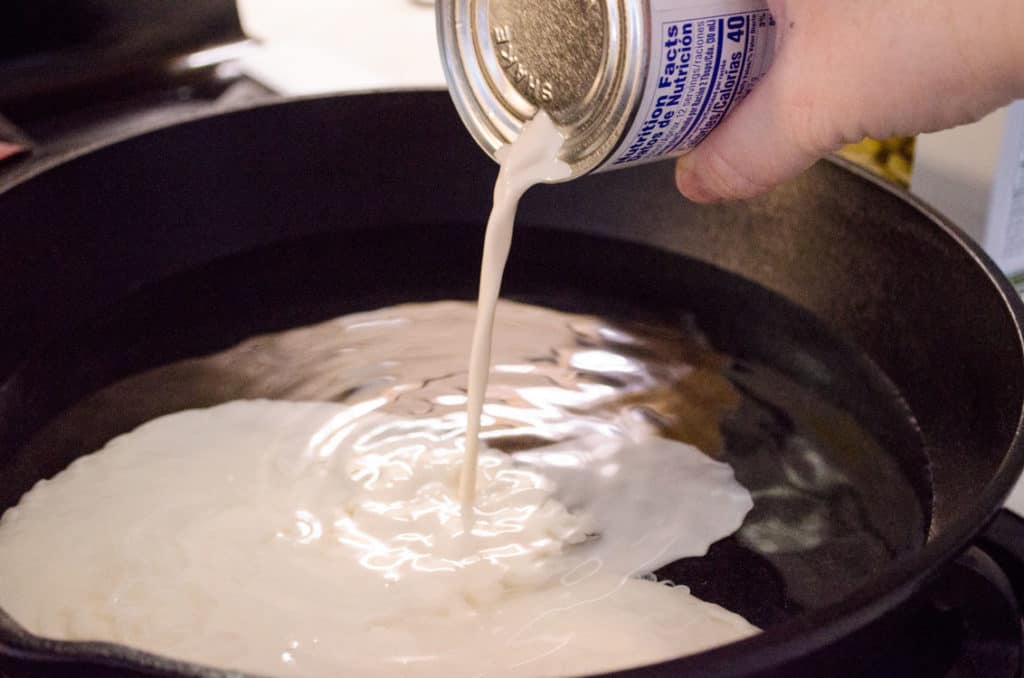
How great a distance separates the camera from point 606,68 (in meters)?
0.72

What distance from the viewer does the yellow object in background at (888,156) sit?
1117mm

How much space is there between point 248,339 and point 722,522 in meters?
0.53

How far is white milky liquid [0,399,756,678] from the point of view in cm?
75

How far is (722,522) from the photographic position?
2.87 ft

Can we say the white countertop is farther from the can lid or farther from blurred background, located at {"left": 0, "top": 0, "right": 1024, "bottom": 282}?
the can lid

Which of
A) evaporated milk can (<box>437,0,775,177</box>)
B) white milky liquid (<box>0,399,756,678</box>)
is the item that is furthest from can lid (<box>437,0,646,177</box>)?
white milky liquid (<box>0,399,756,678</box>)

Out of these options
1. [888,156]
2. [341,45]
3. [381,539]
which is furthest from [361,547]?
[341,45]

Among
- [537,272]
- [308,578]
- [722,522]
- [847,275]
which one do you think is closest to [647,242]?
[537,272]

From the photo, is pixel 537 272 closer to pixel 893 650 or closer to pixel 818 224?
pixel 818 224

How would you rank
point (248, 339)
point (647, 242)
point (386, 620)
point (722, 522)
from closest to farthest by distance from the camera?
point (386, 620) → point (722, 522) → point (248, 339) → point (647, 242)

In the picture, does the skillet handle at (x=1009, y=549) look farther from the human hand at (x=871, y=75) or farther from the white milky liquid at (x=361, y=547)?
the human hand at (x=871, y=75)

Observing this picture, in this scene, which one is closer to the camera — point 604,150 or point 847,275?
point 604,150

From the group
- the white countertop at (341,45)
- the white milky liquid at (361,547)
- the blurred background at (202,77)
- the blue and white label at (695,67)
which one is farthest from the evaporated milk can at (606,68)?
the white countertop at (341,45)

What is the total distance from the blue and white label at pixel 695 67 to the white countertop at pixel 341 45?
0.67 metres
